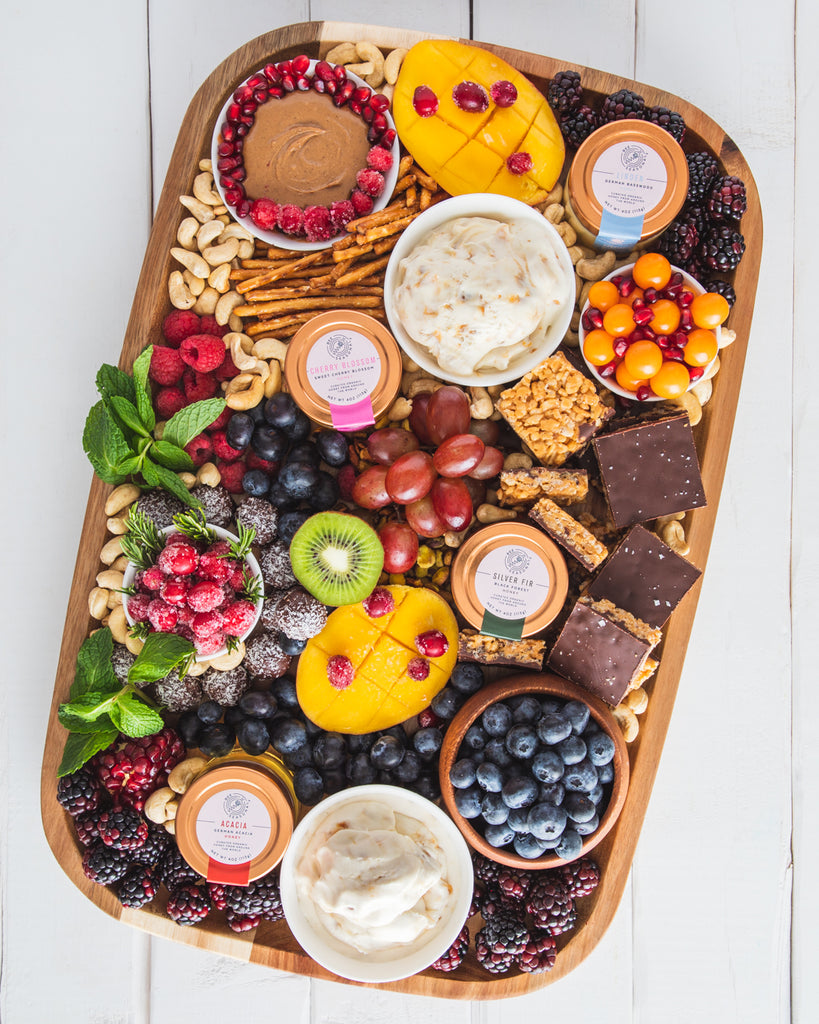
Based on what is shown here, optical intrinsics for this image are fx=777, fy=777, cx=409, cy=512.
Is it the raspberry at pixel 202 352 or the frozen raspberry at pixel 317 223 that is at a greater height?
the frozen raspberry at pixel 317 223

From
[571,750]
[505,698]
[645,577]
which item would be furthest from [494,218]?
[571,750]

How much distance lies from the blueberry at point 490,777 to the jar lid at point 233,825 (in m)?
0.49

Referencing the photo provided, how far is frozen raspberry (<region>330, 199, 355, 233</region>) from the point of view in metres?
1.98

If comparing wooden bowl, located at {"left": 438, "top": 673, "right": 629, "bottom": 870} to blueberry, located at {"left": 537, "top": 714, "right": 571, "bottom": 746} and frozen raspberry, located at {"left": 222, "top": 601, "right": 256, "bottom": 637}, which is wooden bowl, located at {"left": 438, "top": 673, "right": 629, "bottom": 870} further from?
frozen raspberry, located at {"left": 222, "top": 601, "right": 256, "bottom": 637}

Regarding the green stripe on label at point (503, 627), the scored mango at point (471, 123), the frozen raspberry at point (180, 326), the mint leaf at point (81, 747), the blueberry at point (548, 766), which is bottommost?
the mint leaf at point (81, 747)

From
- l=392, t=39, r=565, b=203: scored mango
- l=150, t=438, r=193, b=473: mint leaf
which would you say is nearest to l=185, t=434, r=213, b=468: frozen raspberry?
l=150, t=438, r=193, b=473: mint leaf

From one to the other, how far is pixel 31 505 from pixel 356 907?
56.9 inches

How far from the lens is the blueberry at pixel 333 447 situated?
6.39 feet

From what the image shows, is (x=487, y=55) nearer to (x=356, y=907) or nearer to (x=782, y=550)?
(x=782, y=550)

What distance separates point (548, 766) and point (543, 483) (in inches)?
26.1

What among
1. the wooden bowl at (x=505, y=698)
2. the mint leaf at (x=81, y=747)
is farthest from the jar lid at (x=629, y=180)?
the mint leaf at (x=81, y=747)

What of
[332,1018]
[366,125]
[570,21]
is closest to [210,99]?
[366,125]

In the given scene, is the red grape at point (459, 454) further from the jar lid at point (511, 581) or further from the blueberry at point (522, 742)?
the blueberry at point (522, 742)

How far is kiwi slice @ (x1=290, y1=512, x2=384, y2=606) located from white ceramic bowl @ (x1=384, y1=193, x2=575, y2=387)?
451 millimetres
